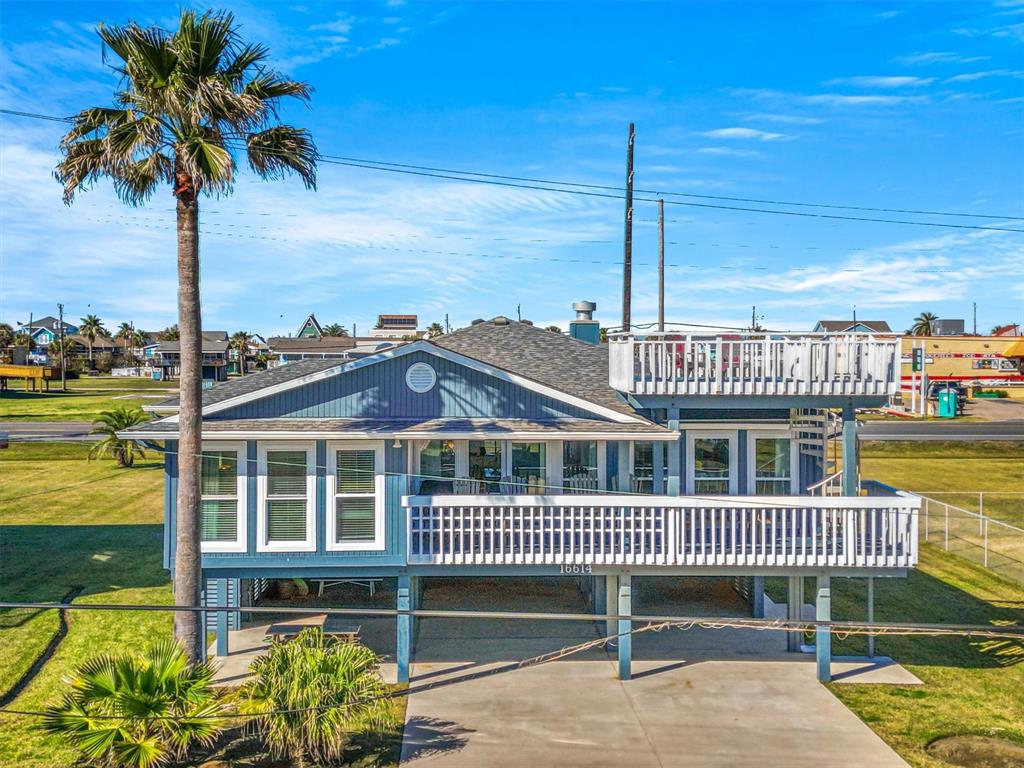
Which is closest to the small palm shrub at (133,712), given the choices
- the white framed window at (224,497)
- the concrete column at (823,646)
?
the white framed window at (224,497)

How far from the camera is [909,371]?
8556 cm

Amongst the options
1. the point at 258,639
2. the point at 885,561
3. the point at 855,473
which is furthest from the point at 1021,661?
the point at 258,639

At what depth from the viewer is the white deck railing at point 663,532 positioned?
14982 mm

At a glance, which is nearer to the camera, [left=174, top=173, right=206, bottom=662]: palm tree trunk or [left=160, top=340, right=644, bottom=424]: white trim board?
[left=174, top=173, right=206, bottom=662]: palm tree trunk

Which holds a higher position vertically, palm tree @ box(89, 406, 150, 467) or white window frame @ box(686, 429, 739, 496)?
white window frame @ box(686, 429, 739, 496)

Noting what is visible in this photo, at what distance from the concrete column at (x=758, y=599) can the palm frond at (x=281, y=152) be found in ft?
42.7

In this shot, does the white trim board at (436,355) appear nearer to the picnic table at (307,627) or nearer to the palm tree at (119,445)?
the picnic table at (307,627)

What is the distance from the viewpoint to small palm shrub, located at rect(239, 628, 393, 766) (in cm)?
1155

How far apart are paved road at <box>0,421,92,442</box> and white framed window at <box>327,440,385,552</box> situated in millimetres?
35184

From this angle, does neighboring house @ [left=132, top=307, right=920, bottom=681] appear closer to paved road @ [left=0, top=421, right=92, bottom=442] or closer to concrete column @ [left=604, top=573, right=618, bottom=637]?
concrete column @ [left=604, top=573, right=618, bottom=637]

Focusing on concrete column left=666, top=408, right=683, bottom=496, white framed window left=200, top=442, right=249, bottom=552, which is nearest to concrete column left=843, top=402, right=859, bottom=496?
concrete column left=666, top=408, right=683, bottom=496

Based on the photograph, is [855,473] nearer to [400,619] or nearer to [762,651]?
[762,651]

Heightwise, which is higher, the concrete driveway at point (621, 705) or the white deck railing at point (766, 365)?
the white deck railing at point (766, 365)

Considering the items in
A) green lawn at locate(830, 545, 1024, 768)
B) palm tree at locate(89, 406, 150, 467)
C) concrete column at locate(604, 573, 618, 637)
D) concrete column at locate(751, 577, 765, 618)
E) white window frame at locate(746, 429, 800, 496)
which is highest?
white window frame at locate(746, 429, 800, 496)
